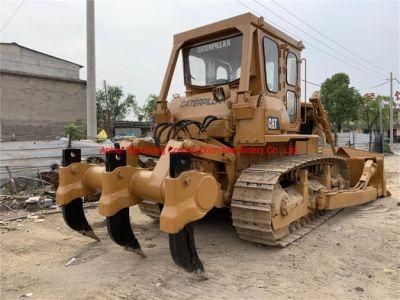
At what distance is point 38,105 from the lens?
1056 inches

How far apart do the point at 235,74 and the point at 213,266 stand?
2.57 metres

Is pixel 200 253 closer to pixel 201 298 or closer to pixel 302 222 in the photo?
pixel 201 298

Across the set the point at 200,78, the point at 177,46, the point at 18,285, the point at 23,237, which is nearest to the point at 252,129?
the point at 200,78

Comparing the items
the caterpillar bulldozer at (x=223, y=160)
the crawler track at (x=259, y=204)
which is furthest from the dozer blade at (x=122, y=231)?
the crawler track at (x=259, y=204)

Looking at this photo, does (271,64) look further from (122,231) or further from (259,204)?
(122,231)

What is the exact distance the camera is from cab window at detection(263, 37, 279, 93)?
5344mm

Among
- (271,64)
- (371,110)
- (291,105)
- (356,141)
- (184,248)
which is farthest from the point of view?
(371,110)

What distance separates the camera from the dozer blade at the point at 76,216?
16.0 ft

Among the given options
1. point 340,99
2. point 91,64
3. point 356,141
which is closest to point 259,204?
point 91,64

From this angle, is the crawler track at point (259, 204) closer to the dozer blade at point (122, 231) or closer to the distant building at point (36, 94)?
the dozer blade at point (122, 231)

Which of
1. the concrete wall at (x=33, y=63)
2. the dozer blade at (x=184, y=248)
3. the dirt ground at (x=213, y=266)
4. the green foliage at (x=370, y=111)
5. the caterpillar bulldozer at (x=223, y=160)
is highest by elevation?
the concrete wall at (x=33, y=63)

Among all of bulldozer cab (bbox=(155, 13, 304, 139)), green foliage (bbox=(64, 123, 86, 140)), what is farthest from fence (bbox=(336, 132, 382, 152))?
bulldozer cab (bbox=(155, 13, 304, 139))

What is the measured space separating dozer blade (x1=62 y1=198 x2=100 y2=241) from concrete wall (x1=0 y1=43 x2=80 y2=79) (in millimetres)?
24163

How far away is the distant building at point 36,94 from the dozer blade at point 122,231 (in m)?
21.1
